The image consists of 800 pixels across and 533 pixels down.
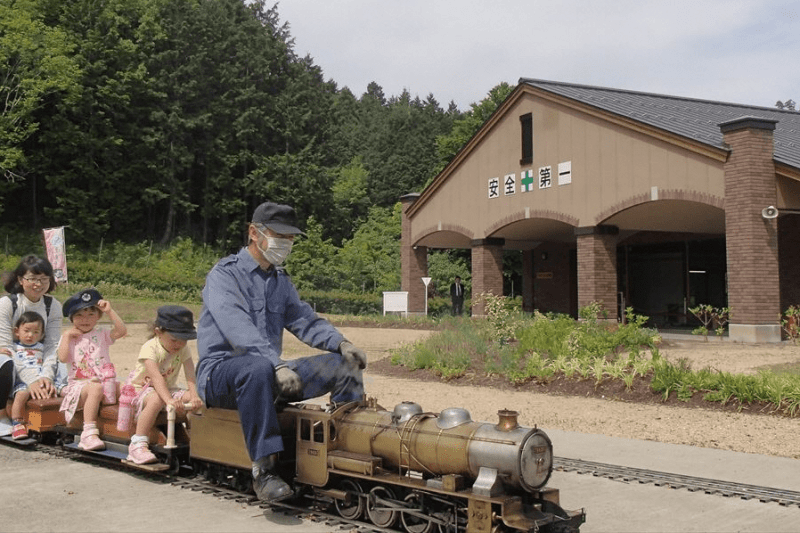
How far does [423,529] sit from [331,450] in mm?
824

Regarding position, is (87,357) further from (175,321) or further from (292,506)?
(292,506)

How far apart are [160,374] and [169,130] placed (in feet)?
159

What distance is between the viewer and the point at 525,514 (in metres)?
4.33

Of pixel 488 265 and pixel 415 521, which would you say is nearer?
pixel 415 521

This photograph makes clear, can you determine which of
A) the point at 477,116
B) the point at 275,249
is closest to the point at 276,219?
the point at 275,249

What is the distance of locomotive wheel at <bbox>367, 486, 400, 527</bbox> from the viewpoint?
467 cm

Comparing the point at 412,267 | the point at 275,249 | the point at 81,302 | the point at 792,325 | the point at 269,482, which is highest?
the point at 412,267

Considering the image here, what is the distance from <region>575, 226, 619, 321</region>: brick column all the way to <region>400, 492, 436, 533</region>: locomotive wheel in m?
19.0

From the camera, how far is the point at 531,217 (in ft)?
83.1

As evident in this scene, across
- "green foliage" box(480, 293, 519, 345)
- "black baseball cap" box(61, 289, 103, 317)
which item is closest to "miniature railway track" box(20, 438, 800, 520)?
"black baseball cap" box(61, 289, 103, 317)

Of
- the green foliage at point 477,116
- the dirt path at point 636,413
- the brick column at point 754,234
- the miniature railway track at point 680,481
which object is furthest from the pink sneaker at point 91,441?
the green foliage at point 477,116

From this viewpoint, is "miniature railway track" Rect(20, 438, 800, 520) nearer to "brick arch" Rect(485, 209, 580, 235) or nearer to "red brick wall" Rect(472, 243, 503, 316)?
"brick arch" Rect(485, 209, 580, 235)

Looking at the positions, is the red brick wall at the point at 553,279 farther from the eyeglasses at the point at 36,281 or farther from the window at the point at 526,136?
the eyeglasses at the point at 36,281

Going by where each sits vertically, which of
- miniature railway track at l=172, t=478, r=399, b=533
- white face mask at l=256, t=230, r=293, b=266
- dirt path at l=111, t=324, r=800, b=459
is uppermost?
white face mask at l=256, t=230, r=293, b=266
